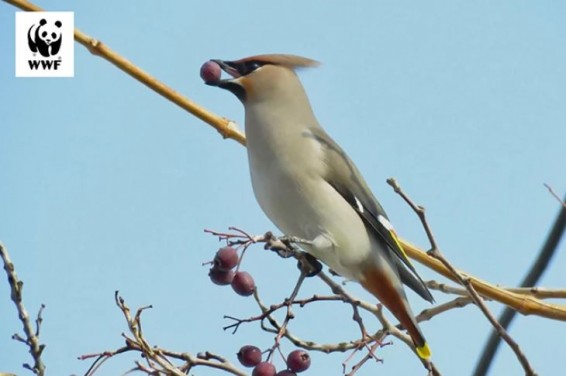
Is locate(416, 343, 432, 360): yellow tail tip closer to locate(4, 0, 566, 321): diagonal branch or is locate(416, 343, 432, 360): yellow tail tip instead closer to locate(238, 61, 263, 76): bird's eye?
locate(4, 0, 566, 321): diagonal branch

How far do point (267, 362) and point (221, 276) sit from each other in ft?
0.80

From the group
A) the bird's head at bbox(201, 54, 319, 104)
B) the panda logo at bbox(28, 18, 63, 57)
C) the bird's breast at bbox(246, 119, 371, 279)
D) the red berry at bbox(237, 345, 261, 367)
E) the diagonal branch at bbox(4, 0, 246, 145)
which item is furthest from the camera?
the panda logo at bbox(28, 18, 63, 57)

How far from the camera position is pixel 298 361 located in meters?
2.20

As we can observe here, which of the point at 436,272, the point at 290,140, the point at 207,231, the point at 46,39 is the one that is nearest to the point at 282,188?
the point at 290,140

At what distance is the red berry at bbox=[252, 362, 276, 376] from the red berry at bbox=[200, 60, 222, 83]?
3.64 feet

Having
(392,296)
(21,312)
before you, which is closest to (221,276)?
(21,312)

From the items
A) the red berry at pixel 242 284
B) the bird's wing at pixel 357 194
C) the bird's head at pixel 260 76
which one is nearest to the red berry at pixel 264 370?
the red berry at pixel 242 284

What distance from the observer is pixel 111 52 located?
2.74 m

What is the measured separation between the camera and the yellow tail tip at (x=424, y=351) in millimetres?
2406

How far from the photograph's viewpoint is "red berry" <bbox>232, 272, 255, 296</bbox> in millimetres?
2320

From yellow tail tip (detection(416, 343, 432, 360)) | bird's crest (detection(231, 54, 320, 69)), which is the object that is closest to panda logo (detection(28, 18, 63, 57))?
bird's crest (detection(231, 54, 320, 69))

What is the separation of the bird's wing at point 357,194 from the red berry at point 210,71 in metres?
0.36

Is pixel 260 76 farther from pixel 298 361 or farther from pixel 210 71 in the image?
pixel 298 361

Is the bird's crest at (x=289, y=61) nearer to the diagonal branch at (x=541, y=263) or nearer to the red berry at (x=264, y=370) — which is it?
the diagonal branch at (x=541, y=263)
